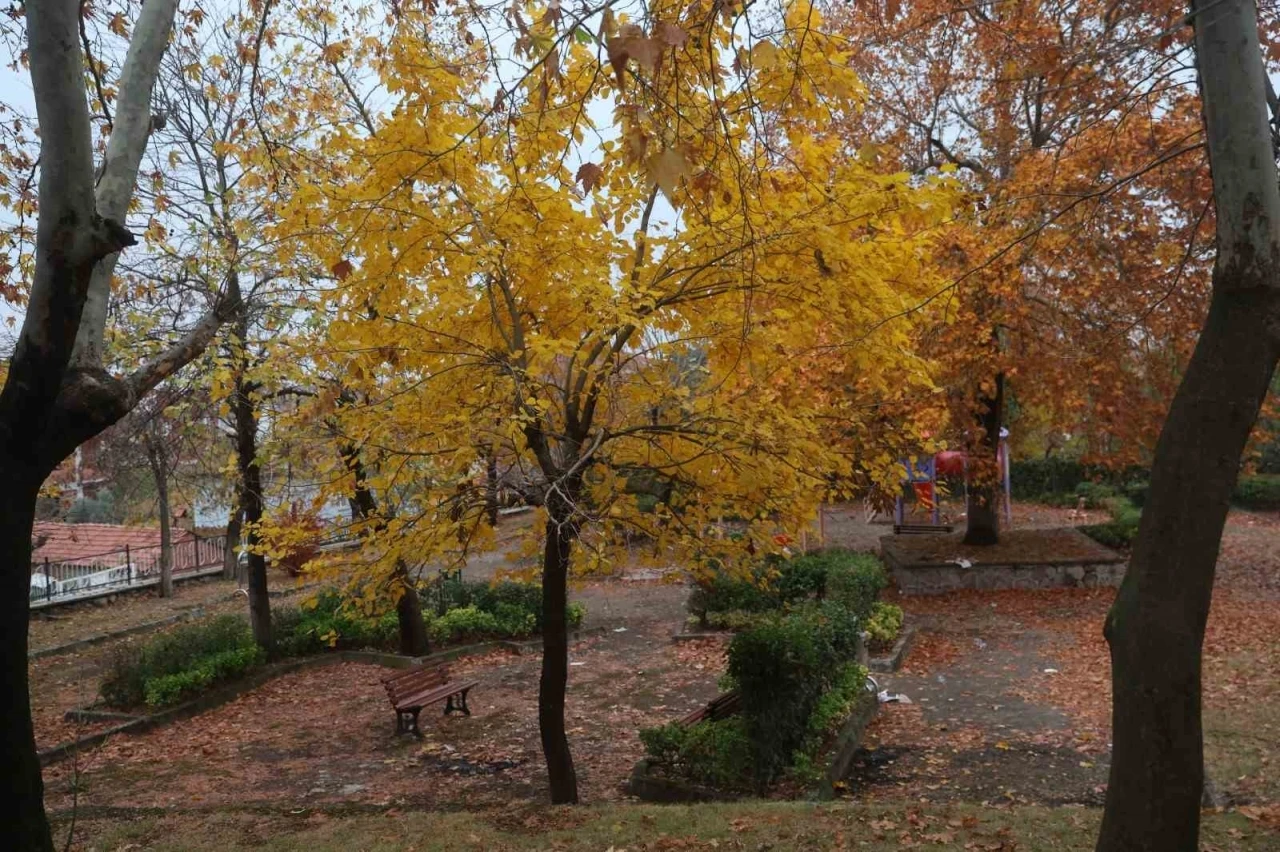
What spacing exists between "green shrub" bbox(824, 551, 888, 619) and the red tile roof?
18.6 metres

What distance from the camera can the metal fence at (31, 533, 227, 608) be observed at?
20.9m

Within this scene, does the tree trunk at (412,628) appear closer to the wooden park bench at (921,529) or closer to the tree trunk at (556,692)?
the tree trunk at (556,692)

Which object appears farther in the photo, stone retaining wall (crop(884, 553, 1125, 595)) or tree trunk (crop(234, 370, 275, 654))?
stone retaining wall (crop(884, 553, 1125, 595))

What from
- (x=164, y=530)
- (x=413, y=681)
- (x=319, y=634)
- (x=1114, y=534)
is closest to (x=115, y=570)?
(x=164, y=530)

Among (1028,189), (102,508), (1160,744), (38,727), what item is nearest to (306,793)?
(38,727)

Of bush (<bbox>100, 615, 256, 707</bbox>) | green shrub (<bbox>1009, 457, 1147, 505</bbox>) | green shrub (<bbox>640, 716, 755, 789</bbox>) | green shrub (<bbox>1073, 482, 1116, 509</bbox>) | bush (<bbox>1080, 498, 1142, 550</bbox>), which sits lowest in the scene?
green shrub (<bbox>640, 716, 755, 789</bbox>)

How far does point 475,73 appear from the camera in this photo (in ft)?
26.1

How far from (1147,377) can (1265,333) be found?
42.7 ft

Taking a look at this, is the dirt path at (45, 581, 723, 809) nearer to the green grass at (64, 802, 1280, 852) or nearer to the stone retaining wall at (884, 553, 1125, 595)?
the green grass at (64, 802, 1280, 852)

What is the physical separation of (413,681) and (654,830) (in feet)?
19.0

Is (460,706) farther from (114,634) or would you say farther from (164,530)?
(164,530)

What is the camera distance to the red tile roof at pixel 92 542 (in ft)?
83.0

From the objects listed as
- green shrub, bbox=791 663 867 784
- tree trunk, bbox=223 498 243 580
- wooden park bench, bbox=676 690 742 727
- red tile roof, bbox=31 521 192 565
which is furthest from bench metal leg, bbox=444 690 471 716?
red tile roof, bbox=31 521 192 565

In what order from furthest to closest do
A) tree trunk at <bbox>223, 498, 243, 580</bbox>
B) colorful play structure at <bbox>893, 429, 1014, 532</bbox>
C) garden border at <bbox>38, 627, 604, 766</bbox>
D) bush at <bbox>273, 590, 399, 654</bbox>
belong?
tree trunk at <bbox>223, 498, 243, 580</bbox>
colorful play structure at <bbox>893, 429, 1014, 532</bbox>
bush at <bbox>273, 590, 399, 654</bbox>
garden border at <bbox>38, 627, 604, 766</bbox>
